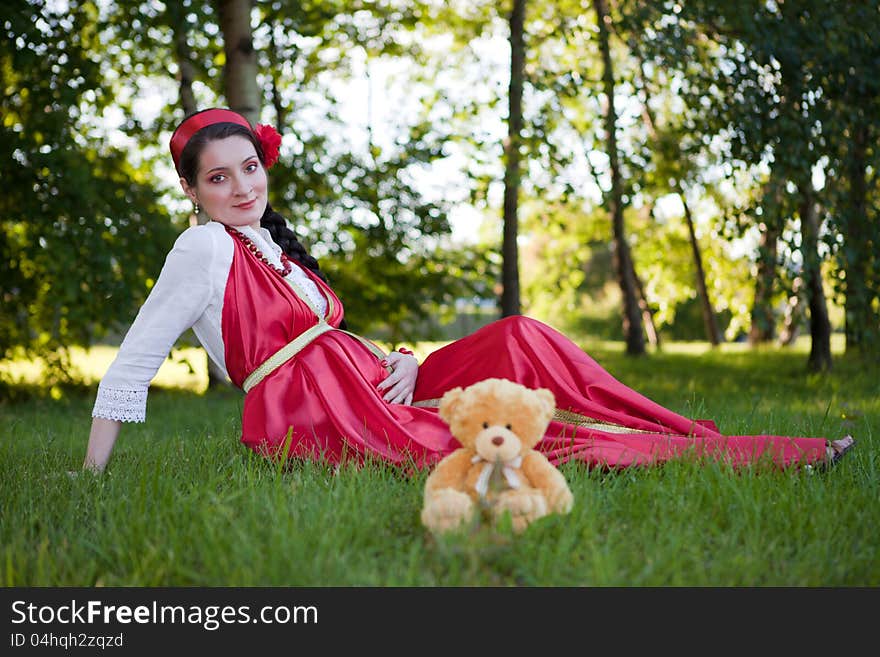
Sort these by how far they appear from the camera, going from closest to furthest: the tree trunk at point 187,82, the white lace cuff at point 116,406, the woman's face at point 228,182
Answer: the white lace cuff at point 116,406 < the woman's face at point 228,182 < the tree trunk at point 187,82

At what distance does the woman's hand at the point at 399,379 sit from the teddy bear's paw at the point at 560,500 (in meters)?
1.09

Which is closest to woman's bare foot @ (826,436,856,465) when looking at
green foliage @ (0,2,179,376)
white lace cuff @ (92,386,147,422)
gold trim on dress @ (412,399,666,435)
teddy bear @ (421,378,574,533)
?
gold trim on dress @ (412,399,666,435)

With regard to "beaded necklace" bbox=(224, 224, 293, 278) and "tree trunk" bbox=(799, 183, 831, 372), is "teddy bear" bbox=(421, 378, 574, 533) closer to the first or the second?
"beaded necklace" bbox=(224, 224, 293, 278)

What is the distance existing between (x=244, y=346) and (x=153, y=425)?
2741mm

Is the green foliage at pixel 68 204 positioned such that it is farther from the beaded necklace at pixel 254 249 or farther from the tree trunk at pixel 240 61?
the beaded necklace at pixel 254 249

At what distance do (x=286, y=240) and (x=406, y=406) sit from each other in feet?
3.01

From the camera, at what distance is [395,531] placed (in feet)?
6.23

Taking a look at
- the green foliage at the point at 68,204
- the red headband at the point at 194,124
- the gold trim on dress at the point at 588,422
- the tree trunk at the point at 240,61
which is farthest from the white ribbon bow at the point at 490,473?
the green foliage at the point at 68,204

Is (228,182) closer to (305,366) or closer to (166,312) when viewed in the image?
(166,312)

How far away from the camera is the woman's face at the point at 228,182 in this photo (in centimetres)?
272

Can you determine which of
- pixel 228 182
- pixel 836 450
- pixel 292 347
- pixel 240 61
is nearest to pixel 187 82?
pixel 240 61

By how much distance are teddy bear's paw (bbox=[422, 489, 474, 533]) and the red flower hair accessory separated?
68.6 inches

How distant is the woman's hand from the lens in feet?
9.32
